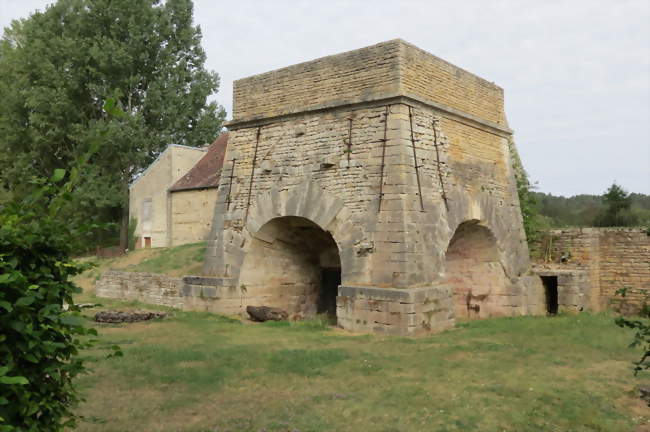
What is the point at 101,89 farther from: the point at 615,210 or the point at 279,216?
the point at 615,210

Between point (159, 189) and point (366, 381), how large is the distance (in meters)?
19.3

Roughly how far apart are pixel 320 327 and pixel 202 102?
19.3 m

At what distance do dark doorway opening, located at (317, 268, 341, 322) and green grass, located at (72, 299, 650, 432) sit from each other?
3.92 m

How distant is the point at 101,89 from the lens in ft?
80.8

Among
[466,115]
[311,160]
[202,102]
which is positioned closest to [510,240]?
[466,115]

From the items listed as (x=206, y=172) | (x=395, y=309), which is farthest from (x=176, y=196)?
(x=395, y=309)

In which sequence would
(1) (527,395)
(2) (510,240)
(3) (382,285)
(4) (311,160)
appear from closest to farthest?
1. (1) (527,395)
2. (3) (382,285)
3. (4) (311,160)
4. (2) (510,240)

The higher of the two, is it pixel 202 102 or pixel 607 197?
pixel 202 102

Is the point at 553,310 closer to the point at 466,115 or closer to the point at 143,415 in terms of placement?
the point at 466,115

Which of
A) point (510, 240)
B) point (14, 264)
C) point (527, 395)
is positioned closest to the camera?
point (14, 264)

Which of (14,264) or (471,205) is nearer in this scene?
(14,264)

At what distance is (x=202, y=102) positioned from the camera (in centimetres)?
2733

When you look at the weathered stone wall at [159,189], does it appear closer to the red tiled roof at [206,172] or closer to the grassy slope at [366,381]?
the red tiled roof at [206,172]

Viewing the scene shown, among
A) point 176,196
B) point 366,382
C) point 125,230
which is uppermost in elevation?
point 176,196
